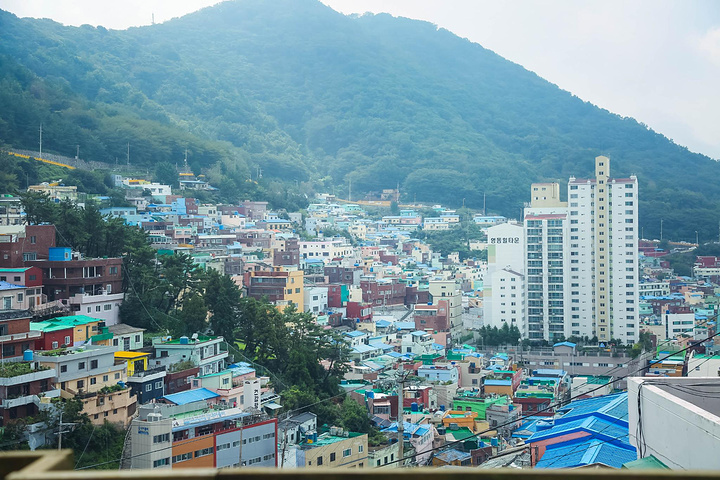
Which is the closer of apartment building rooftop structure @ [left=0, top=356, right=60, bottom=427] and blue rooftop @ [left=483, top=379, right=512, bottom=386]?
apartment building rooftop structure @ [left=0, top=356, right=60, bottom=427]

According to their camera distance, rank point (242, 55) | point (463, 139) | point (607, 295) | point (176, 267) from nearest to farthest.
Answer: point (176, 267) → point (607, 295) → point (463, 139) → point (242, 55)

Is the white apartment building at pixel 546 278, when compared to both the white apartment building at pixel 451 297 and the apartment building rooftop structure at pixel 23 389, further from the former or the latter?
the apartment building rooftop structure at pixel 23 389

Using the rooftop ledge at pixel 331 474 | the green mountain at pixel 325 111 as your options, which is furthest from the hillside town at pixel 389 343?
the green mountain at pixel 325 111

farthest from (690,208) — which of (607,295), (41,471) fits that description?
(41,471)

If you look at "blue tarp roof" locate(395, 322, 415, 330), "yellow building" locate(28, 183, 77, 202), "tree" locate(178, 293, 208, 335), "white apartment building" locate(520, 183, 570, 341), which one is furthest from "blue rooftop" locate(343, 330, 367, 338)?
"yellow building" locate(28, 183, 77, 202)

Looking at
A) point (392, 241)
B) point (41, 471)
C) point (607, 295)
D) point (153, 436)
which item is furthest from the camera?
point (392, 241)

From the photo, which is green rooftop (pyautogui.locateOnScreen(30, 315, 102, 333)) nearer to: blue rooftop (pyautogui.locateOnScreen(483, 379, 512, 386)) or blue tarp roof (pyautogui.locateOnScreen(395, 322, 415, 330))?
blue rooftop (pyautogui.locateOnScreen(483, 379, 512, 386))

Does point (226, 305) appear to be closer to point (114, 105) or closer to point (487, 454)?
point (487, 454)
